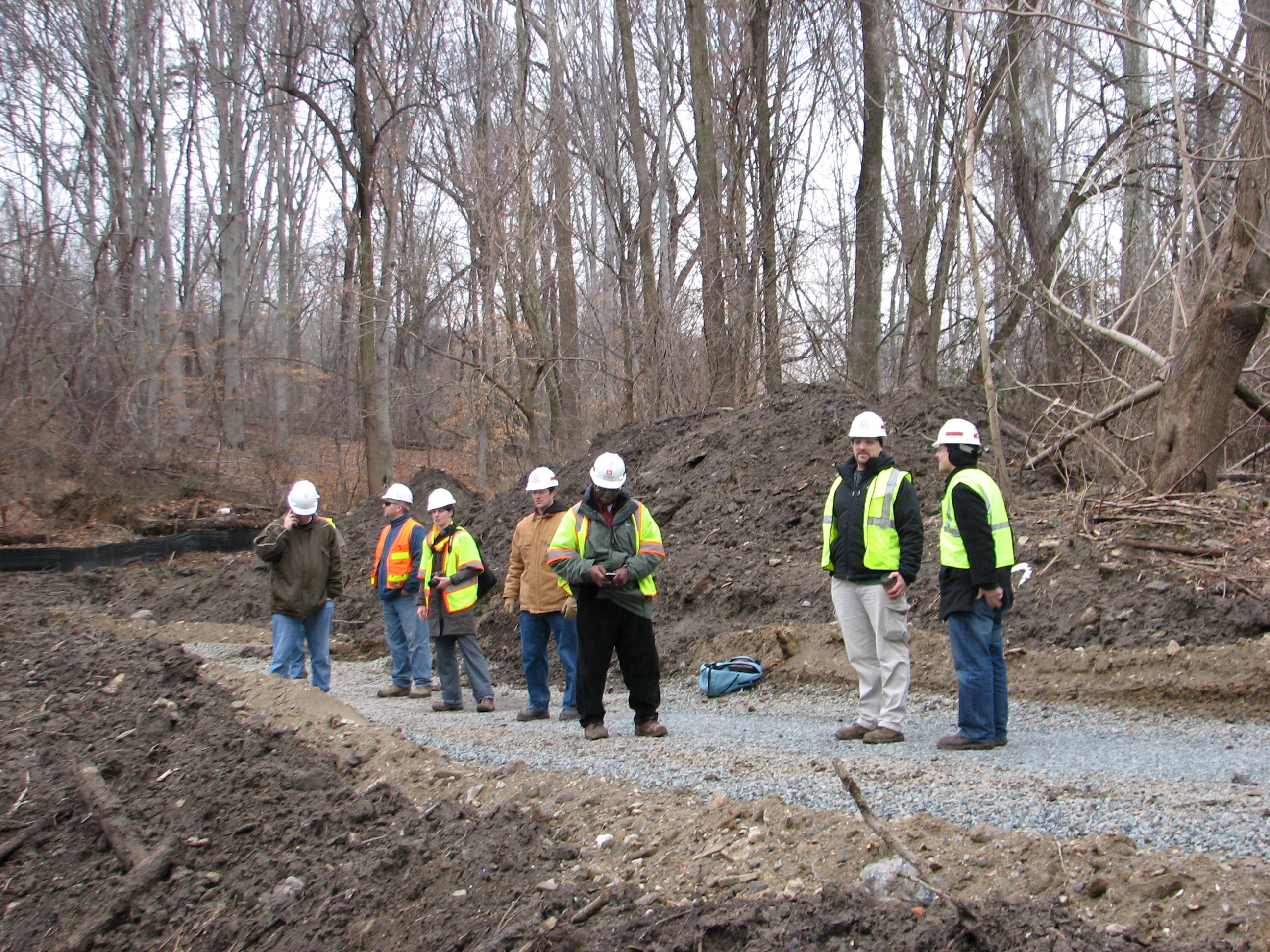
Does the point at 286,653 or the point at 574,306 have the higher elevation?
the point at 574,306

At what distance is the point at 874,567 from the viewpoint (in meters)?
6.67

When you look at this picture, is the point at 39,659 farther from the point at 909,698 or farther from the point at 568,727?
the point at 909,698

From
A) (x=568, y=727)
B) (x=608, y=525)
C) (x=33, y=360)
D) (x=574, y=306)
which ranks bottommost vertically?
(x=568, y=727)

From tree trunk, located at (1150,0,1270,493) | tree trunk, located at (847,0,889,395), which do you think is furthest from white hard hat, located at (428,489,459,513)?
tree trunk, located at (847,0,889,395)

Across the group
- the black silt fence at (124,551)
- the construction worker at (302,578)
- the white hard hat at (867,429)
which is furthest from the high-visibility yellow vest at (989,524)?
the black silt fence at (124,551)

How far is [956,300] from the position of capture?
19.0 m

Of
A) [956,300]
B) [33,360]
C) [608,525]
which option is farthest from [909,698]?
[33,360]

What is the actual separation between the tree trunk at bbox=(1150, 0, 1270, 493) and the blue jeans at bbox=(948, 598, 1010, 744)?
473 centimetres

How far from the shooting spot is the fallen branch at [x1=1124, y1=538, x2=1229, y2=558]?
9.09 meters

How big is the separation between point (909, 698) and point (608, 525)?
3406 mm

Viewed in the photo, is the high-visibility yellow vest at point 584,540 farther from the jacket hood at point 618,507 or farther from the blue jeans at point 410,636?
the blue jeans at point 410,636

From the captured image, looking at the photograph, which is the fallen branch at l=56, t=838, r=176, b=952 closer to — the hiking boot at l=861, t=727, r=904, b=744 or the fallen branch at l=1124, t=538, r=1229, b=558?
the hiking boot at l=861, t=727, r=904, b=744

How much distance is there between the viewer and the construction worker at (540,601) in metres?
8.58

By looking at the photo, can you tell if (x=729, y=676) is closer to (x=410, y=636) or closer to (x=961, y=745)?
(x=410, y=636)
